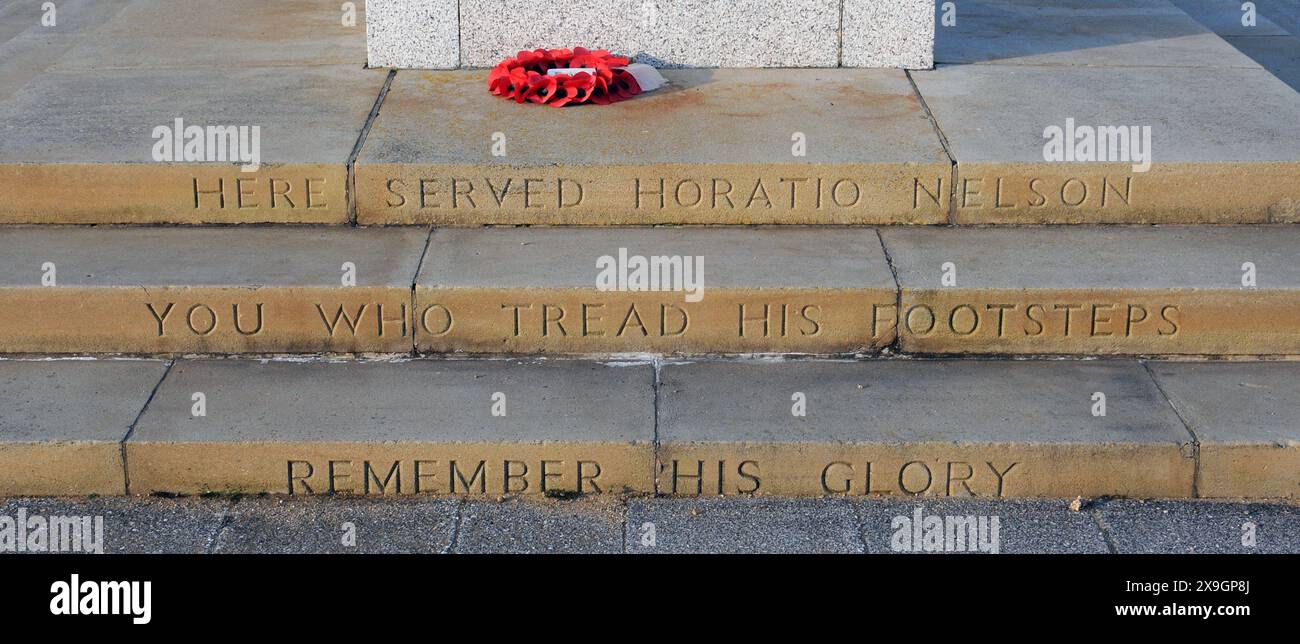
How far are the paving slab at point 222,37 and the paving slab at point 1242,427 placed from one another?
15.2ft

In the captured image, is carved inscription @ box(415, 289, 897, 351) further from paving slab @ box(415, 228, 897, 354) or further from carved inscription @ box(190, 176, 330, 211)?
carved inscription @ box(190, 176, 330, 211)

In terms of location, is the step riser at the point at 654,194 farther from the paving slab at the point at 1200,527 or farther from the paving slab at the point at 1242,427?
the paving slab at the point at 1200,527

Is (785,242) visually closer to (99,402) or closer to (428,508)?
(428,508)

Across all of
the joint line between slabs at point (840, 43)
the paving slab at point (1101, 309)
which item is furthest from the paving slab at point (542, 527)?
the joint line between slabs at point (840, 43)

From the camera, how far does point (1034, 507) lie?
208 inches

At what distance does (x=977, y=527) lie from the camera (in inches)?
203

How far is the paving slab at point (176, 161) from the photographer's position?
6453 mm

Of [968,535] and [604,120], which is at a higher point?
[604,120]

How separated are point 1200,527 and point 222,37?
5.91m

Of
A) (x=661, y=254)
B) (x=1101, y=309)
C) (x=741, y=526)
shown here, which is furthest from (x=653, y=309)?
(x=1101, y=309)

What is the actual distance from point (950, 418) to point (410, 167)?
2.58 m
